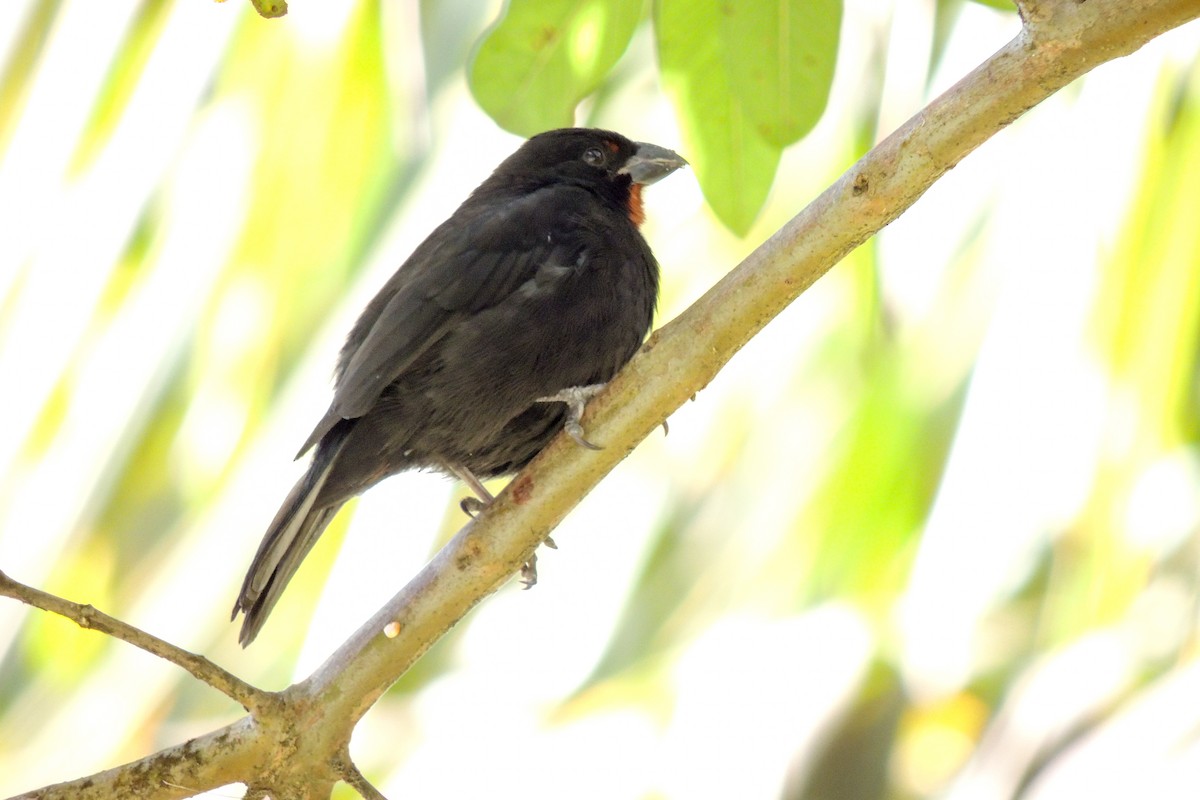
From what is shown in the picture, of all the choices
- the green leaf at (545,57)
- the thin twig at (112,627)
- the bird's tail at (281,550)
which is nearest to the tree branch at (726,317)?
the thin twig at (112,627)

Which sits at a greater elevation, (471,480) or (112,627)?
(471,480)

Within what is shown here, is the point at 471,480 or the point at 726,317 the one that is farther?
the point at 471,480

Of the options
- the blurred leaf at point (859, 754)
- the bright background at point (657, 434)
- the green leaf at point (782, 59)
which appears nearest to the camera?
the green leaf at point (782, 59)

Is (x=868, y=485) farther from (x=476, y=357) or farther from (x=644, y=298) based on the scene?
(x=476, y=357)

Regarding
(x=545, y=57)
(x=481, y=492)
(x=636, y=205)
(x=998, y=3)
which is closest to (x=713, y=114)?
(x=545, y=57)

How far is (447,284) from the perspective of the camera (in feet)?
11.6

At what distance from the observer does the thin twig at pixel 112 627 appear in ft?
7.00

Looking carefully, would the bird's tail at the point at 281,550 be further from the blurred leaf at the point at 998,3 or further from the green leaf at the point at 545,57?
the blurred leaf at the point at 998,3

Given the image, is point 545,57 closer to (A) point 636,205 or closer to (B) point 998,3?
(B) point 998,3

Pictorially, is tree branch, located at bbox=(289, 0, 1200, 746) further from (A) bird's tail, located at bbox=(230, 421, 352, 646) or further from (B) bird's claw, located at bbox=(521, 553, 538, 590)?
(B) bird's claw, located at bbox=(521, 553, 538, 590)

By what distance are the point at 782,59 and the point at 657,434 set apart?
86.6 inches

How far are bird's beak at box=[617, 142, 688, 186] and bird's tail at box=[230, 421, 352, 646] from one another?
55.4 inches

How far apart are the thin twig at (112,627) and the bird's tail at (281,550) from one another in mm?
840

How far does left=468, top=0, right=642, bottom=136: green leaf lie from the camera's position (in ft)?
8.51
